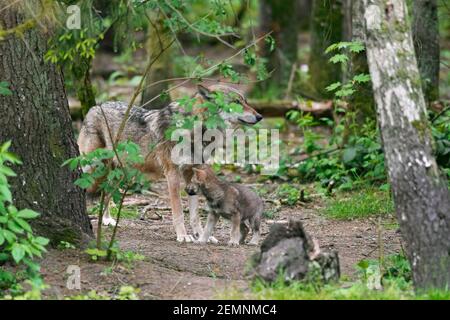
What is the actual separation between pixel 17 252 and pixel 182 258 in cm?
254

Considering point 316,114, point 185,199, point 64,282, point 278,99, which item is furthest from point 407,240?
point 278,99

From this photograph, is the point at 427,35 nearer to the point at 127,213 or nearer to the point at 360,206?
the point at 360,206

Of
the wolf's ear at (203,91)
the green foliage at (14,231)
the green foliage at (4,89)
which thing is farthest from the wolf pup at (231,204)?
the green foliage at (14,231)

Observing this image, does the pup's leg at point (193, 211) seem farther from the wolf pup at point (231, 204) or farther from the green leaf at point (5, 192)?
the green leaf at point (5, 192)

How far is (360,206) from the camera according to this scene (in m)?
11.7

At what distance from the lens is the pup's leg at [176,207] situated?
10219mm

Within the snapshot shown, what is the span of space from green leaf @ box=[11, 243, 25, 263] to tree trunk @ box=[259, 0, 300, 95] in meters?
14.7

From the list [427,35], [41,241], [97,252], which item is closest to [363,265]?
[97,252]

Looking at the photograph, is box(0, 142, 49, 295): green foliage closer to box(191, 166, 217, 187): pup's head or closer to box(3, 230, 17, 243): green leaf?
box(3, 230, 17, 243): green leaf

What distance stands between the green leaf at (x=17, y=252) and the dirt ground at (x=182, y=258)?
1.93ft

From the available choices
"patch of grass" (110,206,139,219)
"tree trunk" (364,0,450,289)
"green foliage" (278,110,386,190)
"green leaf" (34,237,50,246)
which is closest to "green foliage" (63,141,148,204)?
"green leaf" (34,237,50,246)

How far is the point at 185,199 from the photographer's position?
13.1 meters

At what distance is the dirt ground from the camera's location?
7543 mm
